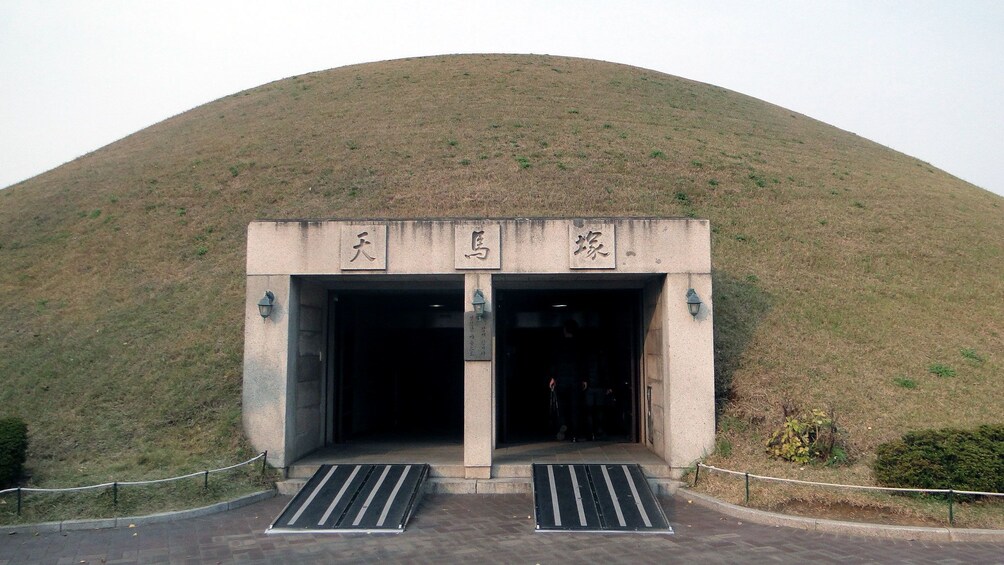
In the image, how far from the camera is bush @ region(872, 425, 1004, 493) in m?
10.5

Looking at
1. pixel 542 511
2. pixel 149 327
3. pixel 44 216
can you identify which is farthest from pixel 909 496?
pixel 44 216

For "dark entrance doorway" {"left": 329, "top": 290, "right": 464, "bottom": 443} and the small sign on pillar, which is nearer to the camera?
the small sign on pillar

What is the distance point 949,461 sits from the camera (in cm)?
1072

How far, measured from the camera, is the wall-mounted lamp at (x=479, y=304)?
42.3ft

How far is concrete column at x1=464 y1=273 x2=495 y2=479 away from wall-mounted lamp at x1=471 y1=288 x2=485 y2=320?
0.08 metres

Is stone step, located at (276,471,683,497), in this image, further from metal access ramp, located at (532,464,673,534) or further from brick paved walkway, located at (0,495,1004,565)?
brick paved walkway, located at (0,495,1004,565)

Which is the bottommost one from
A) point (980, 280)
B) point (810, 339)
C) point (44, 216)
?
point (810, 339)

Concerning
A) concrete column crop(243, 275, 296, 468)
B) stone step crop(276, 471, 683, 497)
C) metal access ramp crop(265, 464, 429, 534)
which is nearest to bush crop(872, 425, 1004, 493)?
stone step crop(276, 471, 683, 497)

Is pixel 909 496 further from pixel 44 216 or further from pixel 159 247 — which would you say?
pixel 44 216

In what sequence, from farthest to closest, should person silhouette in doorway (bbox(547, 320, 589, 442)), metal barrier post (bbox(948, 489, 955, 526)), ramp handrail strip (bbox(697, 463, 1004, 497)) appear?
person silhouette in doorway (bbox(547, 320, 589, 442)), ramp handrail strip (bbox(697, 463, 1004, 497)), metal barrier post (bbox(948, 489, 955, 526))

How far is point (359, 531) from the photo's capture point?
1000 cm

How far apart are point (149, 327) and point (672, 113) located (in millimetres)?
31177

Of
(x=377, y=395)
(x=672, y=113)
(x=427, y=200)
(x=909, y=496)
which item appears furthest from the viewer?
(x=672, y=113)

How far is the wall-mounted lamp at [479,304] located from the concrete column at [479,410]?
0.08 meters
